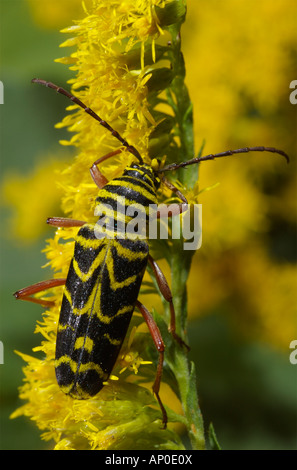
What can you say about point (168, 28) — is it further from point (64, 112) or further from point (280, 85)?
point (64, 112)

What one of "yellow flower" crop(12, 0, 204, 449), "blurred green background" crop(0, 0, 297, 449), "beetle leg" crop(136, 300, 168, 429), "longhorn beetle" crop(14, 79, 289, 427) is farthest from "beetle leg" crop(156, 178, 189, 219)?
"blurred green background" crop(0, 0, 297, 449)

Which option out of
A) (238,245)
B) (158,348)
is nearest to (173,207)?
(158,348)

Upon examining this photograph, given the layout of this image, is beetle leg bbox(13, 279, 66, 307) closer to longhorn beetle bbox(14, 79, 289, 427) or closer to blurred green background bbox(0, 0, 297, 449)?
longhorn beetle bbox(14, 79, 289, 427)

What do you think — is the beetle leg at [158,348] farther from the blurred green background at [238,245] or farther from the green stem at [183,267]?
the blurred green background at [238,245]

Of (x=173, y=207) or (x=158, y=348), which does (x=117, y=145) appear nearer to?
(x=173, y=207)

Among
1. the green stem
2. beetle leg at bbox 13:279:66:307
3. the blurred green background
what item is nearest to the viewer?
the green stem

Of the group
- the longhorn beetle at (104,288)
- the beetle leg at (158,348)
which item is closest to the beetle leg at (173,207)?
the longhorn beetle at (104,288)
